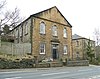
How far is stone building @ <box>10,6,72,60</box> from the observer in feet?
123

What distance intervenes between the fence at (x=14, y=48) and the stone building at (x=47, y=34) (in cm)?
111

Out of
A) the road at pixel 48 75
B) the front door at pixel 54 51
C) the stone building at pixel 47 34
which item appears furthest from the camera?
the front door at pixel 54 51

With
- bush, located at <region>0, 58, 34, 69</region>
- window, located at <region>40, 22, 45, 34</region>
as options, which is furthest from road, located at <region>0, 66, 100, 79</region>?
window, located at <region>40, 22, 45, 34</region>

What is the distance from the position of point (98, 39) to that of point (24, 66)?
44287 millimetres

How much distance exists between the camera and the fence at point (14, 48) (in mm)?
32312

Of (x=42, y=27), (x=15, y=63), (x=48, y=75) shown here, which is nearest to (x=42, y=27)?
(x=42, y=27)

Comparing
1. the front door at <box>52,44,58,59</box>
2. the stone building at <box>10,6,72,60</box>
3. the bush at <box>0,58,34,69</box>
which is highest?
the stone building at <box>10,6,72,60</box>

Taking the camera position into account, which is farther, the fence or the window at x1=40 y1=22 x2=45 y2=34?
the window at x1=40 y1=22 x2=45 y2=34

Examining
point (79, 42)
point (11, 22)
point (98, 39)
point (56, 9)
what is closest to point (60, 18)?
point (56, 9)

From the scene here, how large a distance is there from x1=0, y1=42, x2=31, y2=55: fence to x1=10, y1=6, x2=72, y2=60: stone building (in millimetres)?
1113

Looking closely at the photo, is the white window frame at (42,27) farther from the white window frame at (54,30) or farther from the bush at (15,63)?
the bush at (15,63)

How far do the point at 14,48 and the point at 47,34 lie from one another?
835 cm

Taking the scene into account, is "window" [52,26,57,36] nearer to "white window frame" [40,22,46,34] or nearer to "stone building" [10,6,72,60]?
"stone building" [10,6,72,60]

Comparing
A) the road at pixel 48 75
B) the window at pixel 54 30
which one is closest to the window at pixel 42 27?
the window at pixel 54 30
